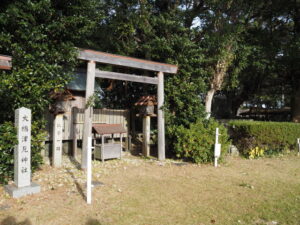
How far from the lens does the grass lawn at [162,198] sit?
411cm

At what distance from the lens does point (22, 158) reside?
5.24 m

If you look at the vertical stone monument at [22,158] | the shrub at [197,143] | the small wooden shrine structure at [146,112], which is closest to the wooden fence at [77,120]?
the small wooden shrine structure at [146,112]

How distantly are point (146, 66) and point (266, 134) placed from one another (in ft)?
20.6

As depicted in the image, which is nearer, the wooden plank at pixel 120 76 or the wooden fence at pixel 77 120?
the wooden plank at pixel 120 76

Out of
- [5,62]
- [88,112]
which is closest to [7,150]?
[5,62]

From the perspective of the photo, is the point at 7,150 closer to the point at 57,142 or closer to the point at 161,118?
the point at 57,142

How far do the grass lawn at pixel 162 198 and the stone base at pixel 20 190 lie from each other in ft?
0.44

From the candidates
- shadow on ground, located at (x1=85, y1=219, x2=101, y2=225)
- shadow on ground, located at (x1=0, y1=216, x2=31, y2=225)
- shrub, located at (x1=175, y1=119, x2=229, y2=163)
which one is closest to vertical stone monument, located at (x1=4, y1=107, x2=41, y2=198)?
shadow on ground, located at (x1=0, y1=216, x2=31, y2=225)

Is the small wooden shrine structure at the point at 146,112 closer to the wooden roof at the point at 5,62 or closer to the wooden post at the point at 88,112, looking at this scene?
the wooden post at the point at 88,112

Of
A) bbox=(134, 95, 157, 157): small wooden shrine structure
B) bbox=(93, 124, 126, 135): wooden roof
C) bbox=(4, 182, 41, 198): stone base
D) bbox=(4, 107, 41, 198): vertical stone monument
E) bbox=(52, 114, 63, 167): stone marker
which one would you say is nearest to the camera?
bbox=(4, 182, 41, 198): stone base

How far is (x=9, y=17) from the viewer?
5.68 meters

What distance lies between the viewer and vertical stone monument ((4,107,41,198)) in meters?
5.11

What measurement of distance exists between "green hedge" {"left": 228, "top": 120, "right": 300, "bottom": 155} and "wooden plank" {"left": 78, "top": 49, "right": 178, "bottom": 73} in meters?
4.44

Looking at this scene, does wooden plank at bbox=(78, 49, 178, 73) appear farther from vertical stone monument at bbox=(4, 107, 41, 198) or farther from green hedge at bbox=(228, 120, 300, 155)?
green hedge at bbox=(228, 120, 300, 155)
